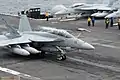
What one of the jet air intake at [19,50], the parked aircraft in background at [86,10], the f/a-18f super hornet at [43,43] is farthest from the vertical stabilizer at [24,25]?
the parked aircraft in background at [86,10]

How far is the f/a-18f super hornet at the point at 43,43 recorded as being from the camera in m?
24.0

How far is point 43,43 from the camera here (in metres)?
25.0

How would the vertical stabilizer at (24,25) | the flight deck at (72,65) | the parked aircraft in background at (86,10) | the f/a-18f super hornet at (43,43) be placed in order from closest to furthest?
the flight deck at (72,65) → the f/a-18f super hornet at (43,43) → the vertical stabilizer at (24,25) → the parked aircraft in background at (86,10)

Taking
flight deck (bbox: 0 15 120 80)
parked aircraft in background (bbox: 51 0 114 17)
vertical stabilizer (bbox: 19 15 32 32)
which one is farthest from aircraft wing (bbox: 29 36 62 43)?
parked aircraft in background (bbox: 51 0 114 17)

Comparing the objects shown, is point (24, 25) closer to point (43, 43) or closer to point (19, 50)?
point (43, 43)

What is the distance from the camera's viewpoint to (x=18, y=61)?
24047 millimetres

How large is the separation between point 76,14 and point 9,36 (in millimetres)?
23178

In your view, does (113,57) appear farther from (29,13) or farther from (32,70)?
(29,13)

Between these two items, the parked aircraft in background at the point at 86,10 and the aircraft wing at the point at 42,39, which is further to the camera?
the parked aircraft in background at the point at 86,10

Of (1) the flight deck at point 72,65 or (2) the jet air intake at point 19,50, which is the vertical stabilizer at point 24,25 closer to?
(1) the flight deck at point 72,65

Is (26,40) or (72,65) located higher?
(26,40)

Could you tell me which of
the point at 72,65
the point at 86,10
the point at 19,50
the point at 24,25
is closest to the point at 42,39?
the point at 19,50

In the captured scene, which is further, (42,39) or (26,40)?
(26,40)

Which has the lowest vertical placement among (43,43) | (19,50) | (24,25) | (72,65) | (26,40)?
(72,65)
